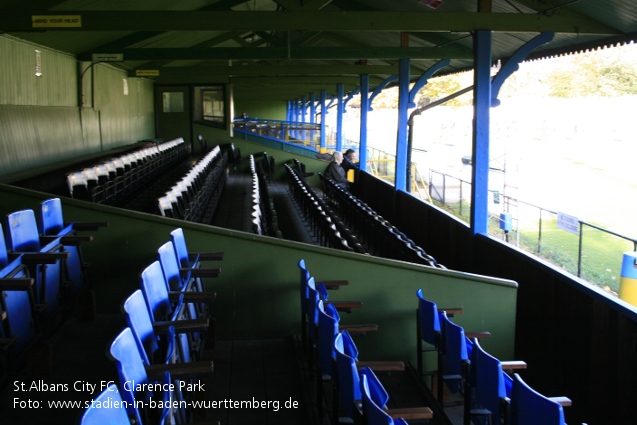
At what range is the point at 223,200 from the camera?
11891 millimetres

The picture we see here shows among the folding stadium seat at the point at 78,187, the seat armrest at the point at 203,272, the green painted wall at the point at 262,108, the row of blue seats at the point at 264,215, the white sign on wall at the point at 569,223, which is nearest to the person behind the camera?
the seat armrest at the point at 203,272

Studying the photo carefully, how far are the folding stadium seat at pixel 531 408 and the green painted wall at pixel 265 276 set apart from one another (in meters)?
1.96

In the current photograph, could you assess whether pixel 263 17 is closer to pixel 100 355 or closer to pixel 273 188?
pixel 100 355

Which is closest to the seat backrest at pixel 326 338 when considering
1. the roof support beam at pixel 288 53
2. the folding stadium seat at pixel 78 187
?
the folding stadium seat at pixel 78 187

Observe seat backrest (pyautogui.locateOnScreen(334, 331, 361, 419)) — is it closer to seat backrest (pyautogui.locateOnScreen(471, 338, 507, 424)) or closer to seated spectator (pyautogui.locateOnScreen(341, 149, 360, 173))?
seat backrest (pyautogui.locateOnScreen(471, 338, 507, 424))

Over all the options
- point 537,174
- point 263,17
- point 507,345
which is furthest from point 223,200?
point 537,174

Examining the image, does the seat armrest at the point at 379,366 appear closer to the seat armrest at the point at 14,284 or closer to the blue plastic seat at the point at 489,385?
the blue plastic seat at the point at 489,385

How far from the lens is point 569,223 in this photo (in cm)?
762

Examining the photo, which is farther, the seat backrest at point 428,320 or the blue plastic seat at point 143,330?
the seat backrest at point 428,320

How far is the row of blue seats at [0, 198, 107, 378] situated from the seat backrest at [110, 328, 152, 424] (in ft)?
3.33

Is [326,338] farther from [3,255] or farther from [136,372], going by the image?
[3,255]

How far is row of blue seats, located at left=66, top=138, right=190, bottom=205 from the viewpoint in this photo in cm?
704

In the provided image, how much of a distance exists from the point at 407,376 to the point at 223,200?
7.62 m

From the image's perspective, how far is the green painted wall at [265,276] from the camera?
5.18 meters
